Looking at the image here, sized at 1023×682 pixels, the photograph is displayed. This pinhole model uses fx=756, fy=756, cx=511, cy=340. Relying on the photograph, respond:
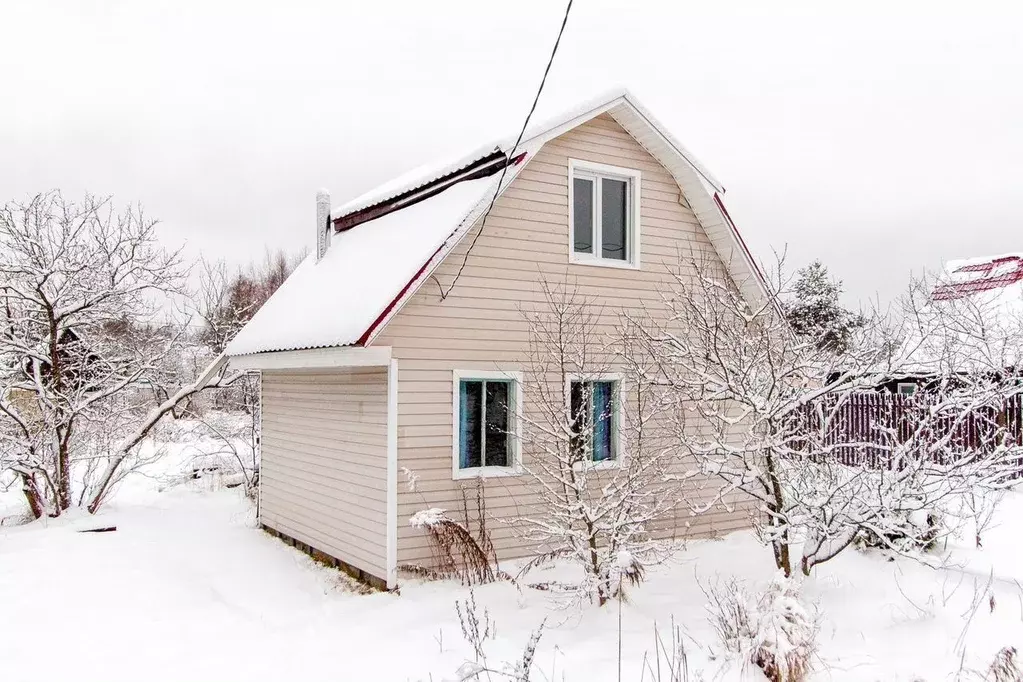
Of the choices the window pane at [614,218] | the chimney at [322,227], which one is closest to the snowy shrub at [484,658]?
the window pane at [614,218]

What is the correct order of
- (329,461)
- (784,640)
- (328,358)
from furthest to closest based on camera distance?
(329,461) < (328,358) < (784,640)

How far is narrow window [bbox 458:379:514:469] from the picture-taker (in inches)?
358

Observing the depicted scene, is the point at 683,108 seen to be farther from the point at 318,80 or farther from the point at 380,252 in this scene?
the point at 380,252

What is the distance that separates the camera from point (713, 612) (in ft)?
22.2

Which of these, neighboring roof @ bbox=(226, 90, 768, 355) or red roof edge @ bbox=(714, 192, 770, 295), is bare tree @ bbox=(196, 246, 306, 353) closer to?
neighboring roof @ bbox=(226, 90, 768, 355)

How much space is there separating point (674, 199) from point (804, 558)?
17.7 feet

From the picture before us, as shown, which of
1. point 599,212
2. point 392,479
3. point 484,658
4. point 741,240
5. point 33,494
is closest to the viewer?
point 484,658

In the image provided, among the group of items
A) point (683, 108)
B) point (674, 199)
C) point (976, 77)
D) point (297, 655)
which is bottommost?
point (297, 655)

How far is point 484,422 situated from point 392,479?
4.73 ft

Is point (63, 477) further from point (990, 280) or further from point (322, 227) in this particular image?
point (990, 280)

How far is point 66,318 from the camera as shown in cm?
1293

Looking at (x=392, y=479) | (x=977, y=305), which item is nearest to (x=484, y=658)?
(x=392, y=479)

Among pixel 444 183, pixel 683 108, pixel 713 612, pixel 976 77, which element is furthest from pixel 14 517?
pixel 683 108

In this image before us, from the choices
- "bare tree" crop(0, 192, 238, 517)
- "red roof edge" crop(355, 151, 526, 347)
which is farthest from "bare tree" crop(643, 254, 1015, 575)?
"bare tree" crop(0, 192, 238, 517)
